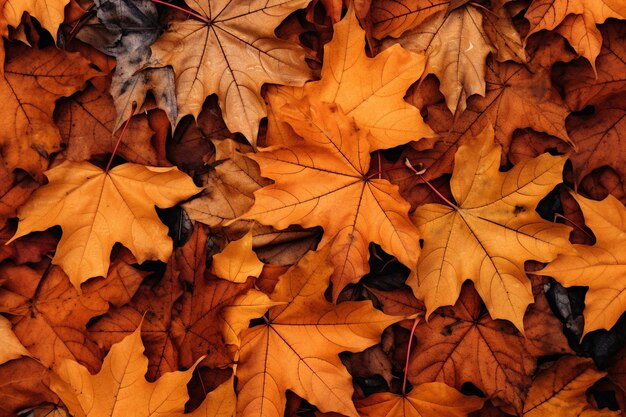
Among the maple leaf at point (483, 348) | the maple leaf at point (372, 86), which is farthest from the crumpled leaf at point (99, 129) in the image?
the maple leaf at point (483, 348)

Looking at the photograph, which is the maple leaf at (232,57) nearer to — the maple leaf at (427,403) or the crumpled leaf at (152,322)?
the crumpled leaf at (152,322)

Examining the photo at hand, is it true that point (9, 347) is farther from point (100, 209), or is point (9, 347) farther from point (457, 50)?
point (457, 50)

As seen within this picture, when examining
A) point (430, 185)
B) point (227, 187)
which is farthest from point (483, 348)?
point (227, 187)

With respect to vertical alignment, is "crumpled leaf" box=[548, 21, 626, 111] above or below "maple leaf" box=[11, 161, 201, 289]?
above

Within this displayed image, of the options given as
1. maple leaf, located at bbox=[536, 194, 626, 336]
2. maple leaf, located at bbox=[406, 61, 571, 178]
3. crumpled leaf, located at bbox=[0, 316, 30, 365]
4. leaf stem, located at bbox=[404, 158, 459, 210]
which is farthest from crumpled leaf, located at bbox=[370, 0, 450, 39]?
crumpled leaf, located at bbox=[0, 316, 30, 365]

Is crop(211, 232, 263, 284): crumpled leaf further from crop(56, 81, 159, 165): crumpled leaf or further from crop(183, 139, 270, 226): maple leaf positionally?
crop(56, 81, 159, 165): crumpled leaf
